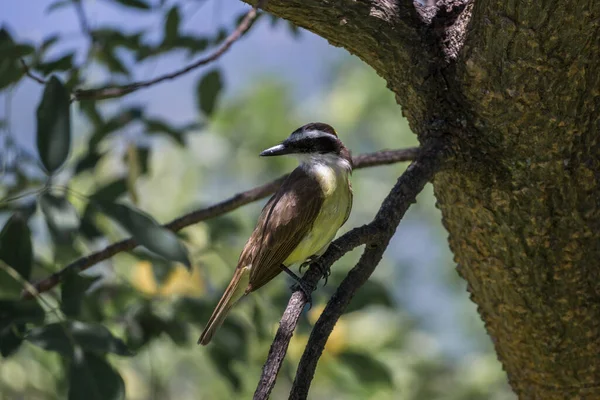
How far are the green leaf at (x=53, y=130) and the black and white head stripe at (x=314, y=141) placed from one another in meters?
1.16

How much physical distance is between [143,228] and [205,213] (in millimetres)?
552

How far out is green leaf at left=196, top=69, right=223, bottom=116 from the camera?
3049 mm

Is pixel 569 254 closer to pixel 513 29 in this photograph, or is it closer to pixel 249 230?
pixel 513 29

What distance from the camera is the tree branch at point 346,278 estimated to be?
154cm

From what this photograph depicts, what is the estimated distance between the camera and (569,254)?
2244 millimetres

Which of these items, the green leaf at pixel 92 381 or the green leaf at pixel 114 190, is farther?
the green leaf at pixel 114 190

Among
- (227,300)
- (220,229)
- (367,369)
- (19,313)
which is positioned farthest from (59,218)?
(367,369)

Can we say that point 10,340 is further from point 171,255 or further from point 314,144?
point 314,144

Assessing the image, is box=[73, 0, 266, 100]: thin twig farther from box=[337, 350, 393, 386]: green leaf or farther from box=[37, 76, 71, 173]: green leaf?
box=[337, 350, 393, 386]: green leaf

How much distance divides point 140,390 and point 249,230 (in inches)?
42.8

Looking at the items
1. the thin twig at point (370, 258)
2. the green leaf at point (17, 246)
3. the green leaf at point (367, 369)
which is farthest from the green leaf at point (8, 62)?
the green leaf at point (367, 369)

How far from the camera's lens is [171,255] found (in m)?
2.04

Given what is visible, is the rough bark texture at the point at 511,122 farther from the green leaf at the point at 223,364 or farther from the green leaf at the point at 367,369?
the green leaf at the point at 223,364

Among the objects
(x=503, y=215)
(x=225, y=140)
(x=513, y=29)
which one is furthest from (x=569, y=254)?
(x=225, y=140)
